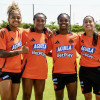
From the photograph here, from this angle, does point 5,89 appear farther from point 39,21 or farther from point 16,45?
point 39,21

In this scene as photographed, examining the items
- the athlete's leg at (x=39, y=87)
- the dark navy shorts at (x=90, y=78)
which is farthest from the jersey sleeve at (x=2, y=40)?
the dark navy shorts at (x=90, y=78)

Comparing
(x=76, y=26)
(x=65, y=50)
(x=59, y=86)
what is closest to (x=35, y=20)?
(x=65, y=50)

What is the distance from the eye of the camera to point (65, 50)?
3539mm

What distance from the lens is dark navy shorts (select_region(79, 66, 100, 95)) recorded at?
11.4 ft

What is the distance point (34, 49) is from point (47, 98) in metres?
1.61

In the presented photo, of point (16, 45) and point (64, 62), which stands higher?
point (16, 45)

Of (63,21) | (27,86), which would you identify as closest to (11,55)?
(27,86)

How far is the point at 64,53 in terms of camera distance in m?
3.54

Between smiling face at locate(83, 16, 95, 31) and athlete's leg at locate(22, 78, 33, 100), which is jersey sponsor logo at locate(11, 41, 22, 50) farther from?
smiling face at locate(83, 16, 95, 31)

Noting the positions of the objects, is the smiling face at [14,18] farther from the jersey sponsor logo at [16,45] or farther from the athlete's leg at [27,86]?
the athlete's leg at [27,86]

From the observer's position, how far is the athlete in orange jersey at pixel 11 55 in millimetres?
Result: 3131

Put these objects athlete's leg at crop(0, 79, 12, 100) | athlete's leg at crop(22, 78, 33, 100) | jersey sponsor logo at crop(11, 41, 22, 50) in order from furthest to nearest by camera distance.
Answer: athlete's leg at crop(22, 78, 33, 100), jersey sponsor logo at crop(11, 41, 22, 50), athlete's leg at crop(0, 79, 12, 100)

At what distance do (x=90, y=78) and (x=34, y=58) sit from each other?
1.14 m

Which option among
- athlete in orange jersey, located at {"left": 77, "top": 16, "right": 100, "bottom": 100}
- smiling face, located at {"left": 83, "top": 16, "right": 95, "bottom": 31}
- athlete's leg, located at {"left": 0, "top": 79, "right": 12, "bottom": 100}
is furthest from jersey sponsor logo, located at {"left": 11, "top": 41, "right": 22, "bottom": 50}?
smiling face, located at {"left": 83, "top": 16, "right": 95, "bottom": 31}
